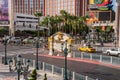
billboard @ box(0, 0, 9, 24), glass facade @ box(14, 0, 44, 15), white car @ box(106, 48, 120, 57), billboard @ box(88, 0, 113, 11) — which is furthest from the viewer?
glass facade @ box(14, 0, 44, 15)

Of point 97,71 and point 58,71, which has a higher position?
point 58,71

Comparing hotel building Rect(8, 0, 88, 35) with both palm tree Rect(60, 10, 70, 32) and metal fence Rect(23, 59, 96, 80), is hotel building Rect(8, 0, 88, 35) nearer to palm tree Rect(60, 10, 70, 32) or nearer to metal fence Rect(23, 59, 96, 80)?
palm tree Rect(60, 10, 70, 32)

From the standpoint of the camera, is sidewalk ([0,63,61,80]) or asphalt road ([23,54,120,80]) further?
asphalt road ([23,54,120,80])

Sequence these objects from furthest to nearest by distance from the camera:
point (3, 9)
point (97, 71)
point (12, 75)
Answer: point (3, 9), point (97, 71), point (12, 75)

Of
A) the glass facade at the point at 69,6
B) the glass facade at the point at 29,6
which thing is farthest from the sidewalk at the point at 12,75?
the glass facade at the point at 29,6

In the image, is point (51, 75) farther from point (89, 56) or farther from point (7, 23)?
point (7, 23)

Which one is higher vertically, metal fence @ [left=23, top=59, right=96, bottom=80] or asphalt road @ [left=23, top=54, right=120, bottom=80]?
metal fence @ [left=23, top=59, right=96, bottom=80]

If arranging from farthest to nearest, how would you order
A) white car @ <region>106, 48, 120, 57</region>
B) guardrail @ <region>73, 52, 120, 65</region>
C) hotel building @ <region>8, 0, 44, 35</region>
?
hotel building @ <region>8, 0, 44, 35</region>, white car @ <region>106, 48, 120, 57</region>, guardrail @ <region>73, 52, 120, 65</region>

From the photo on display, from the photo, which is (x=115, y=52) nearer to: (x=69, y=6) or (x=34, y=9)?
(x=69, y=6)

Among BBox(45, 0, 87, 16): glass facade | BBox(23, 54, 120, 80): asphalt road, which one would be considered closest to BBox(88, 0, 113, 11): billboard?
BBox(45, 0, 87, 16): glass facade

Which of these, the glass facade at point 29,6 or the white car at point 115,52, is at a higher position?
the glass facade at point 29,6

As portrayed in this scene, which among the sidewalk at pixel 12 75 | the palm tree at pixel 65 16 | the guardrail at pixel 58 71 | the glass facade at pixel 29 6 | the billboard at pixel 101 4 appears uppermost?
the glass facade at pixel 29 6

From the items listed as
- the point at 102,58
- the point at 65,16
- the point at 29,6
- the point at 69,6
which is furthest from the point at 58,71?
the point at 29,6

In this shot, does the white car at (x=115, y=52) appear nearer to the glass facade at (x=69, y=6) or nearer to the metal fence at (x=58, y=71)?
the metal fence at (x=58, y=71)
